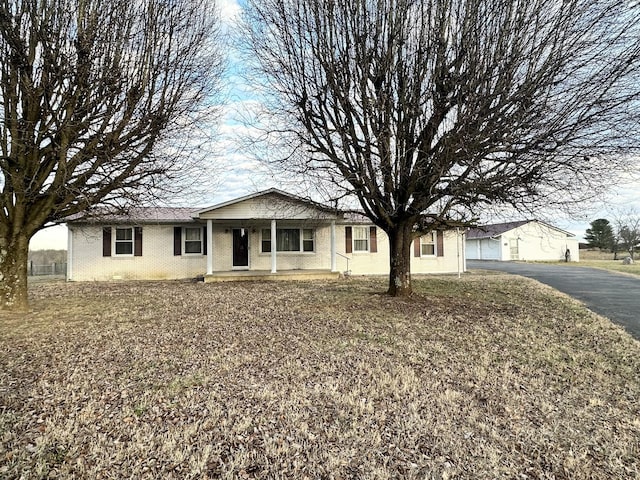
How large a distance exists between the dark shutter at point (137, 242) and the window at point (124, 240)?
6.5 inches

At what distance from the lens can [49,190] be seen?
809 centimetres

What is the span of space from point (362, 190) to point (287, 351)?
4771 millimetres

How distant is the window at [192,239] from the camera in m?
17.5

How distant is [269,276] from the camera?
52.4 feet

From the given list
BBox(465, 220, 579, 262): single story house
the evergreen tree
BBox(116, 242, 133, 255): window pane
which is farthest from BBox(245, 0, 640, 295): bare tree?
the evergreen tree

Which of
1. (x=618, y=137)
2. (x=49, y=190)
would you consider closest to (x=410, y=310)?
(x=618, y=137)

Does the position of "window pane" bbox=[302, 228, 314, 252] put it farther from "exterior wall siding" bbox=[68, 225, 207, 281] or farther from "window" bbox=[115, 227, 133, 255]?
"window" bbox=[115, 227, 133, 255]

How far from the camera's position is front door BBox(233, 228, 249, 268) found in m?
18.0

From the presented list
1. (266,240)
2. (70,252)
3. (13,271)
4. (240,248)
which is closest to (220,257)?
(240,248)

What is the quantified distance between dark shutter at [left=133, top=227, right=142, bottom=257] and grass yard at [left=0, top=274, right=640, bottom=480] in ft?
29.6

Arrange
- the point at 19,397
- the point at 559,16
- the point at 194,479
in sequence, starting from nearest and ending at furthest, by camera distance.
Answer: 1. the point at 194,479
2. the point at 19,397
3. the point at 559,16

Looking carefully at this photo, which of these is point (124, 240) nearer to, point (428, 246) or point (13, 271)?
point (13, 271)

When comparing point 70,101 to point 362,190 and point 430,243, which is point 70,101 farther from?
point 430,243

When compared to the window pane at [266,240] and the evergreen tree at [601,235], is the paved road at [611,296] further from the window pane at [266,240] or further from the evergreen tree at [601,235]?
the evergreen tree at [601,235]
